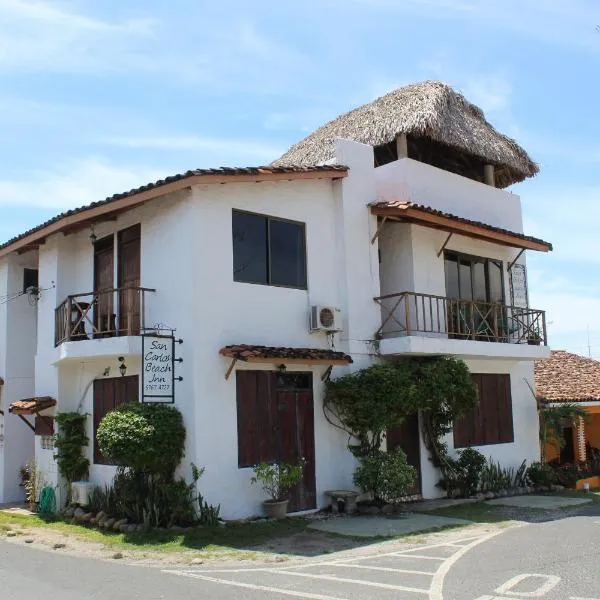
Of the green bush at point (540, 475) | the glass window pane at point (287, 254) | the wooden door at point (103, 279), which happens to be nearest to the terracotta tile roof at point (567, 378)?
the green bush at point (540, 475)

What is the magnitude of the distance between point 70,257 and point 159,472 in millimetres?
5873

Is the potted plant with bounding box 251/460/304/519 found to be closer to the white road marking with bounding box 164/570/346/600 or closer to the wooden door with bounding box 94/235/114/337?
the white road marking with bounding box 164/570/346/600

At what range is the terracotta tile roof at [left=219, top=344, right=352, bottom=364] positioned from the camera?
38.5 ft

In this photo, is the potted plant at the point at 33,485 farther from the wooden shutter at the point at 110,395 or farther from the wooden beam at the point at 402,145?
the wooden beam at the point at 402,145

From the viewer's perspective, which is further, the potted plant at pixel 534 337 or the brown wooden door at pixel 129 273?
the potted plant at pixel 534 337

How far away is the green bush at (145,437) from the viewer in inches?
432

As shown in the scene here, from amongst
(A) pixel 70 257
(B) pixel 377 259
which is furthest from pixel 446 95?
(A) pixel 70 257

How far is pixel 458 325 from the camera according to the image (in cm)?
1573

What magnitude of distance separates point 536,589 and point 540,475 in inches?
417

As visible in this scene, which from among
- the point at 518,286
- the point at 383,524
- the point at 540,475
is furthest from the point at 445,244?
the point at 383,524

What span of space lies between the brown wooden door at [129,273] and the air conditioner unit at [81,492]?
299cm

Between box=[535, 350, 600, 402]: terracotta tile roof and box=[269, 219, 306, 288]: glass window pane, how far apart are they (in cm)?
873

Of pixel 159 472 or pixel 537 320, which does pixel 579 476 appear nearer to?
pixel 537 320

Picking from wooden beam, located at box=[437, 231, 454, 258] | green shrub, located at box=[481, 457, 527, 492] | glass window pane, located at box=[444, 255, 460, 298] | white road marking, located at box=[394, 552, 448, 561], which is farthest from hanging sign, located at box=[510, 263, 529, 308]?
white road marking, located at box=[394, 552, 448, 561]
